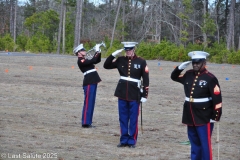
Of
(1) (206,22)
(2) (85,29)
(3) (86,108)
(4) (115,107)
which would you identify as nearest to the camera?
(3) (86,108)

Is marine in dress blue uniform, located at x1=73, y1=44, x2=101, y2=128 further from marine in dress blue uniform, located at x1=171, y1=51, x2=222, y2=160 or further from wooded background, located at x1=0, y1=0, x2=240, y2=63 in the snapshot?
wooded background, located at x1=0, y1=0, x2=240, y2=63

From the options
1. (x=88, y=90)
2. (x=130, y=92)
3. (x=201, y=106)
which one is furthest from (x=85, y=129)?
(x=201, y=106)

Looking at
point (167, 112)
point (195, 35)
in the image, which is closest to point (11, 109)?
point (167, 112)

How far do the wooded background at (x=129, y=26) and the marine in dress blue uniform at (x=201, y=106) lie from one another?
1186 inches

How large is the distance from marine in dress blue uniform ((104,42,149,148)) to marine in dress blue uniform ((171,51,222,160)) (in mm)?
1943

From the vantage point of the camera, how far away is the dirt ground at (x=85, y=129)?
8.95 metres

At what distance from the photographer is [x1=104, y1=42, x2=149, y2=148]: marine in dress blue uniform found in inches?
375

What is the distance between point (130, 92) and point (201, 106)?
2172 mm

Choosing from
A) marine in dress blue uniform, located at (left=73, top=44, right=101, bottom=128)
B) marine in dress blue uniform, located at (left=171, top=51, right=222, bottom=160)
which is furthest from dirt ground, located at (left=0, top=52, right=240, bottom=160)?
marine in dress blue uniform, located at (left=171, top=51, right=222, bottom=160)

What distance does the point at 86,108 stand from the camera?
11.4m

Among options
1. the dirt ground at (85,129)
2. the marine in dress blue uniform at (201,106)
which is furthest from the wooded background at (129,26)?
the marine in dress blue uniform at (201,106)

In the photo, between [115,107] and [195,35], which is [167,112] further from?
[195,35]

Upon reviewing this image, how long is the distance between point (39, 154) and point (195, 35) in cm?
6037

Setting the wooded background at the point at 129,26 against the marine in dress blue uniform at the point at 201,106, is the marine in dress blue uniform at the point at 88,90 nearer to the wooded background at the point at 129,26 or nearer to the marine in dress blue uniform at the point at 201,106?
the marine in dress blue uniform at the point at 201,106
